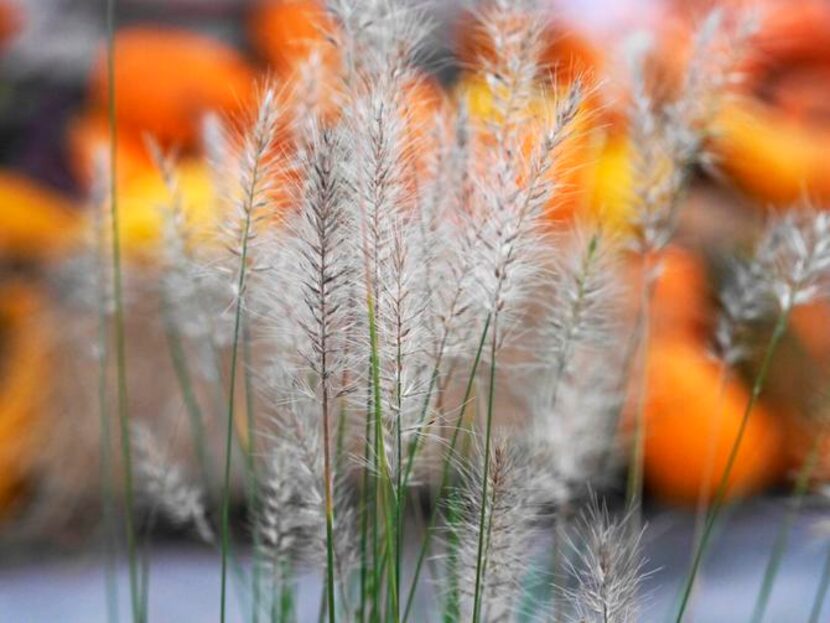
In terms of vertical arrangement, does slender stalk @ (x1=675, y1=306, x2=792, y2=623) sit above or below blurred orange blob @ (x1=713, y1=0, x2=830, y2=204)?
below

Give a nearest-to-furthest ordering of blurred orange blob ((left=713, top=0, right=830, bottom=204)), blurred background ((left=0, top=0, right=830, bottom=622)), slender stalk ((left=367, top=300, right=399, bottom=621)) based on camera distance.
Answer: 1. slender stalk ((left=367, top=300, right=399, bottom=621))
2. blurred background ((left=0, top=0, right=830, bottom=622))
3. blurred orange blob ((left=713, top=0, right=830, bottom=204))

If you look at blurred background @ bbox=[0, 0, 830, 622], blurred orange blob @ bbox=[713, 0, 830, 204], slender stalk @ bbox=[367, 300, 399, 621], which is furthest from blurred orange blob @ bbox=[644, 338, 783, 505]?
slender stalk @ bbox=[367, 300, 399, 621]

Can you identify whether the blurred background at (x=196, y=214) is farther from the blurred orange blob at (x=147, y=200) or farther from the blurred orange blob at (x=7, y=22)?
the blurred orange blob at (x=7, y=22)

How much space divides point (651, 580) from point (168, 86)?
3.91 ft

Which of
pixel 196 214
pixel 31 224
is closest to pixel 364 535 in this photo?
pixel 196 214

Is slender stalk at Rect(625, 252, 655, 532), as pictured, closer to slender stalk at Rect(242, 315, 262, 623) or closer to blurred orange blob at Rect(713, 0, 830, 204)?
slender stalk at Rect(242, 315, 262, 623)

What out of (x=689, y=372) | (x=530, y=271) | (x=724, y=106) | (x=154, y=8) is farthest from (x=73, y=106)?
(x=530, y=271)

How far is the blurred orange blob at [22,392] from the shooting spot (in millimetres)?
1519

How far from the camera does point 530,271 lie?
1.82 feet

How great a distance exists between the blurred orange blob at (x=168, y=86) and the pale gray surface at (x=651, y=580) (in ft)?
2.50

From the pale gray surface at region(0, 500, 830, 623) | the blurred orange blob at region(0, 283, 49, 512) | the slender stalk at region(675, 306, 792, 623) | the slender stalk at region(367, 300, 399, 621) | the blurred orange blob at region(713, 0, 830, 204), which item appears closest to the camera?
the slender stalk at region(367, 300, 399, 621)

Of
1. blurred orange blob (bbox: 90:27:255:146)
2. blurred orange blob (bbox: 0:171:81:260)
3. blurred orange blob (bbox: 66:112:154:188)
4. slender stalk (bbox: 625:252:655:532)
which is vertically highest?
blurred orange blob (bbox: 90:27:255:146)

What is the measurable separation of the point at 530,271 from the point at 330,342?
11cm

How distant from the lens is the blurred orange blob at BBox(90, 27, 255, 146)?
1953mm
